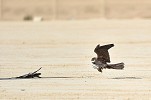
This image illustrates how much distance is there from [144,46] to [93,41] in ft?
6.57

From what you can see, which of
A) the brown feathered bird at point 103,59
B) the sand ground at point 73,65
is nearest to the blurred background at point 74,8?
the sand ground at point 73,65

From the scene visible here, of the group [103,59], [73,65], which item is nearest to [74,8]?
[73,65]

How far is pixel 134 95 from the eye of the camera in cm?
785

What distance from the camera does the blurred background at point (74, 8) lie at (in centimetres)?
4128

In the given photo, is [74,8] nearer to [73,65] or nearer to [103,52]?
[73,65]

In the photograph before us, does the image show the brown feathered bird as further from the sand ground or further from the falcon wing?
the sand ground

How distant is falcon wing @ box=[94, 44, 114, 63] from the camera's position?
8930 mm

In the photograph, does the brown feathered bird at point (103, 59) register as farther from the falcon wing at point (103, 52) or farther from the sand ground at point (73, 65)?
the sand ground at point (73, 65)

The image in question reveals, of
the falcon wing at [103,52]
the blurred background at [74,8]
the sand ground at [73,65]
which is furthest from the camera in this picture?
the blurred background at [74,8]

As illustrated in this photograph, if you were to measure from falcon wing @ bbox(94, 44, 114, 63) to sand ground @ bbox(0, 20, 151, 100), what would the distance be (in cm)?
35

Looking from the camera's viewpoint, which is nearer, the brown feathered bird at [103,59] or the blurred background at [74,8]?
the brown feathered bird at [103,59]

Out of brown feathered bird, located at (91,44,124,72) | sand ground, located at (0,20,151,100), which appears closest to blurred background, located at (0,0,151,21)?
sand ground, located at (0,20,151,100)

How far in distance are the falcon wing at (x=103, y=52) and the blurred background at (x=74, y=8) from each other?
31.6 m

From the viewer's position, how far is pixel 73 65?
10836 mm
